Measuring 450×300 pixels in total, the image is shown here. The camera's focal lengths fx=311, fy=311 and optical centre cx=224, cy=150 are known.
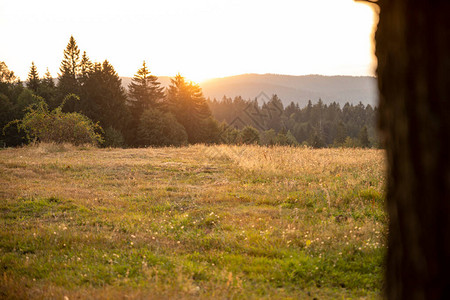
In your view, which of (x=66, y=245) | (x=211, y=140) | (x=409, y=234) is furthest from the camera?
(x=211, y=140)

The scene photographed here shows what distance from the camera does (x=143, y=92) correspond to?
49000 mm

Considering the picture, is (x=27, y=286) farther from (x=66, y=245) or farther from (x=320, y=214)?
(x=320, y=214)

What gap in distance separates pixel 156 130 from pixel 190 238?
3880cm

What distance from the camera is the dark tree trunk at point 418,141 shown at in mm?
1713

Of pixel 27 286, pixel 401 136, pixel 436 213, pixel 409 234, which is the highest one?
pixel 401 136

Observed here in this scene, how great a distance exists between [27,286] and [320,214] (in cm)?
519

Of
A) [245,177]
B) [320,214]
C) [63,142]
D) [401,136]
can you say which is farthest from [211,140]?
[401,136]

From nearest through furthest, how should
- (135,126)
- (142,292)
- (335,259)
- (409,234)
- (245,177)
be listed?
(409,234) < (142,292) < (335,259) < (245,177) < (135,126)

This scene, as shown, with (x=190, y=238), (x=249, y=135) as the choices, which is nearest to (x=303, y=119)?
(x=249, y=135)

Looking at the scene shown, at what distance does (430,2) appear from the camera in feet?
5.67

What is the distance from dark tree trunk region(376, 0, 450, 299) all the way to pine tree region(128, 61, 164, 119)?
158ft

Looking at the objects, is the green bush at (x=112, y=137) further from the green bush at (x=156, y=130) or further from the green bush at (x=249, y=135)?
the green bush at (x=249, y=135)

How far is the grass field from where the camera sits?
12.3ft

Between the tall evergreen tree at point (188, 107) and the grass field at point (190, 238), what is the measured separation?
43802 mm
